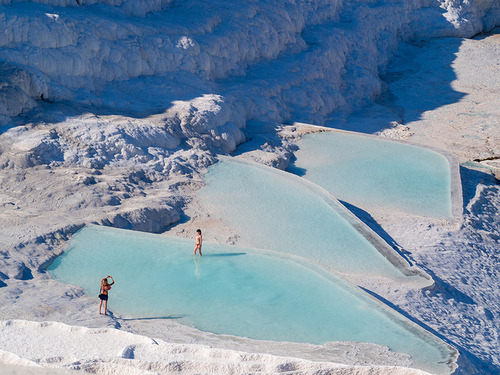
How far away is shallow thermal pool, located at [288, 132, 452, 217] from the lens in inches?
484

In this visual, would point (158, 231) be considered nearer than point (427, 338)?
No

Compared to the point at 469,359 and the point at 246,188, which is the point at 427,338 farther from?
the point at 246,188

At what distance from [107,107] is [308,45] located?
761 centimetres

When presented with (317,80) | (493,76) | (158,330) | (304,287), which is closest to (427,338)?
(304,287)

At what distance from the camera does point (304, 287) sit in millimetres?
8680

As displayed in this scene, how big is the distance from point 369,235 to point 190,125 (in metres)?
4.61

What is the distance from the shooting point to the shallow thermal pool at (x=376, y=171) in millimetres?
12289

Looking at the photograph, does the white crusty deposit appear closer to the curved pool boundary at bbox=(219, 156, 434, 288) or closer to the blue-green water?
the curved pool boundary at bbox=(219, 156, 434, 288)

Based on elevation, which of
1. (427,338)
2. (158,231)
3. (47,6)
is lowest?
(158,231)

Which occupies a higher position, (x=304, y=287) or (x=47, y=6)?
(x=47, y=6)

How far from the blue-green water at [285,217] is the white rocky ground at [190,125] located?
0.42m

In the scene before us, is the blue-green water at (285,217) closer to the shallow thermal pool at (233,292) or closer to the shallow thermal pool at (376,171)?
the shallow thermal pool at (233,292)

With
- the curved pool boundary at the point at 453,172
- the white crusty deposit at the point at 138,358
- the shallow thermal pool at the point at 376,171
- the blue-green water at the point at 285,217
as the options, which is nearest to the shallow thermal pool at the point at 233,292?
the white crusty deposit at the point at 138,358

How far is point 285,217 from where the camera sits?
1090cm
